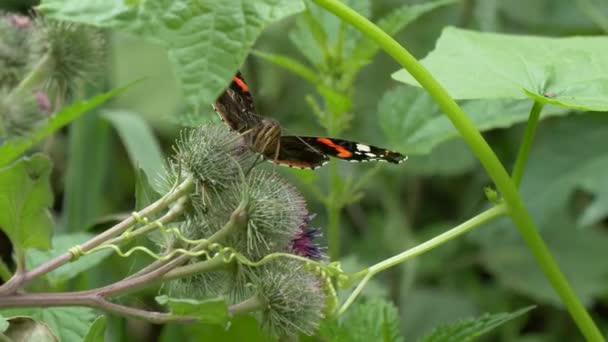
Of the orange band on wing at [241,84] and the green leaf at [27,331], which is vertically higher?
the orange band on wing at [241,84]

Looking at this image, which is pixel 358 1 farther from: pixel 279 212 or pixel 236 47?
pixel 236 47

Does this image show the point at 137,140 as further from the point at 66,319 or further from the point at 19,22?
the point at 19,22

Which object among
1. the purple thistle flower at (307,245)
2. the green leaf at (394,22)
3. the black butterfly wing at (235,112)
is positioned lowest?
the purple thistle flower at (307,245)

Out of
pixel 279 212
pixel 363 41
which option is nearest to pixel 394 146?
pixel 363 41

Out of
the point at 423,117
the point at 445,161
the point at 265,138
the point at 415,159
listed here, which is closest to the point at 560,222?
the point at 445,161

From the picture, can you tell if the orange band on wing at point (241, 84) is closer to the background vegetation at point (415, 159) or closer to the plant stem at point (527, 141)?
the background vegetation at point (415, 159)

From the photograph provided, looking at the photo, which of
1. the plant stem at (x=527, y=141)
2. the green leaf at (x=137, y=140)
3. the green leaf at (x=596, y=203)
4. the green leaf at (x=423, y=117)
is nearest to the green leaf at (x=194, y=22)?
the plant stem at (x=527, y=141)

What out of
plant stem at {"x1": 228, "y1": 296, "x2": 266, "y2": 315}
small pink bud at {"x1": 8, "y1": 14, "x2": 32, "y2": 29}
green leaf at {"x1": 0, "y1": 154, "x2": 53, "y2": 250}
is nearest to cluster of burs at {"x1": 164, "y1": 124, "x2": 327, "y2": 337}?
plant stem at {"x1": 228, "y1": 296, "x2": 266, "y2": 315}
